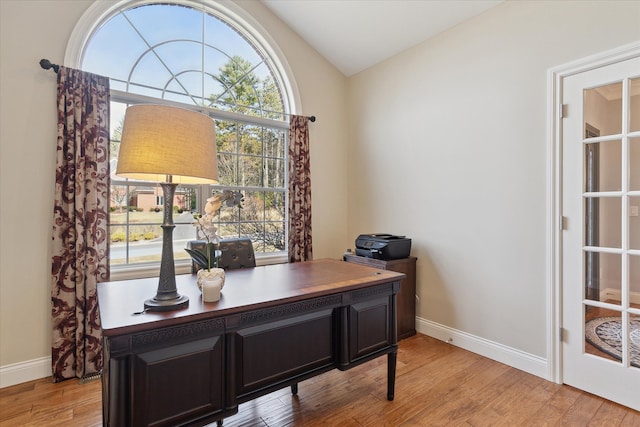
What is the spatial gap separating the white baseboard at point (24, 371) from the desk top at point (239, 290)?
1.28 meters

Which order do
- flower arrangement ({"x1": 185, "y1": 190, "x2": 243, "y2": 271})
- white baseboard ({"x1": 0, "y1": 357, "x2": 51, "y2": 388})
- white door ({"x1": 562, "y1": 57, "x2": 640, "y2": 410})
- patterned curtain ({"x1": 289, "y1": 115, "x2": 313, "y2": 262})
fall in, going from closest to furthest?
flower arrangement ({"x1": 185, "y1": 190, "x2": 243, "y2": 271}), white door ({"x1": 562, "y1": 57, "x2": 640, "y2": 410}), white baseboard ({"x1": 0, "y1": 357, "x2": 51, "y2": 388}), patterned curtain ({"x1": 289, "y1": 115, "x2": 313, "y2": 262})

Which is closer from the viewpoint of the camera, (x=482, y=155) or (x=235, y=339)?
(x=235, y=339)

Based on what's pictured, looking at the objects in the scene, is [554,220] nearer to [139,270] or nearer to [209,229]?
[209,229]

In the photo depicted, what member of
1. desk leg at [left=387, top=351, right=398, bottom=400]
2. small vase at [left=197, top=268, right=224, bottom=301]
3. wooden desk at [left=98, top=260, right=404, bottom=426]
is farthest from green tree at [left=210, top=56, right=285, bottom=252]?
desk leg at [left=387, top=351, right=398, bottom=400]

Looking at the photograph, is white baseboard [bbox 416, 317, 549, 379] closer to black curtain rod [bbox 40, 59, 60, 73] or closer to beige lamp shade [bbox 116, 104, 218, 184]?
beige lamp shade [bbox 116, 104, 218, 184]

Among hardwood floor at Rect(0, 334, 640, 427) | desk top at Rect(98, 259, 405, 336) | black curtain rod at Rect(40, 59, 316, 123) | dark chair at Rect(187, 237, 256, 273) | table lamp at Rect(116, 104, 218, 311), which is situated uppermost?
black curtain rod at Rect(40, 59, 316, 123)

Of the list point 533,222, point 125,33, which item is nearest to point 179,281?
point 125,33

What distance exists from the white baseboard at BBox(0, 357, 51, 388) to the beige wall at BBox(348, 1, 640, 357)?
10.6 feet

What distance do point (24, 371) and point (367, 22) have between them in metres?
4.12

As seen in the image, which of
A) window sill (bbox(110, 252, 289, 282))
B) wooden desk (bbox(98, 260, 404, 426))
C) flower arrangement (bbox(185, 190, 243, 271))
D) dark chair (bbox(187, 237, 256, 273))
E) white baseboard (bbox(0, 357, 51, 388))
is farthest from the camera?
window sill (bbox(110, 252, 289, 282))

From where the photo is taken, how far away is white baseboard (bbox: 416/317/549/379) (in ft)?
8.03

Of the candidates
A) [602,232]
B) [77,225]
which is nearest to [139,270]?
[77,225]

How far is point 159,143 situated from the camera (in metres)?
1.25

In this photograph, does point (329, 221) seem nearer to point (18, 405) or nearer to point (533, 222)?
point (533, 222)
